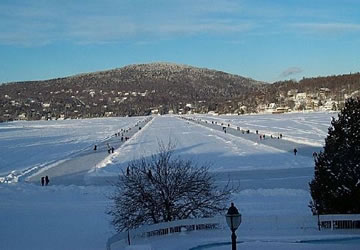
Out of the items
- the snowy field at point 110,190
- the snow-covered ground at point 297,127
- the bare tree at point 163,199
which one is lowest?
the snowy field at point 110,190

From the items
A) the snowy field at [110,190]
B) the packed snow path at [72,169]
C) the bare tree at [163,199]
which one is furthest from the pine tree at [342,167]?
the packed snow path at [72,169]

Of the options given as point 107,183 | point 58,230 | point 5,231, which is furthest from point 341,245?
point 107,183

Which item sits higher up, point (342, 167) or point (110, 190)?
point (342, 167)

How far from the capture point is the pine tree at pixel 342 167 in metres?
13.3

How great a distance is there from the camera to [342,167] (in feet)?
43.8

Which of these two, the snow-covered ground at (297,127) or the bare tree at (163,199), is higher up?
the bare tree at (163,199)

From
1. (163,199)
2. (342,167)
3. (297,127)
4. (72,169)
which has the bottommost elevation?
(72,169)

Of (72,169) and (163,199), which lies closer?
(163,199)

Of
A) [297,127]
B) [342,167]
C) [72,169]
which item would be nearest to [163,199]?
[342,167]

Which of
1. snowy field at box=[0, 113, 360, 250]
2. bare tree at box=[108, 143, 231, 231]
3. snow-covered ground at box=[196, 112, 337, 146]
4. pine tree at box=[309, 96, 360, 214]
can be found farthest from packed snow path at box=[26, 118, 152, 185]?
snow-covered ground at box=[196, 112, 337, 146]

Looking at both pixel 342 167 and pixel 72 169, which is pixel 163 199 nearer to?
pixel 342 167

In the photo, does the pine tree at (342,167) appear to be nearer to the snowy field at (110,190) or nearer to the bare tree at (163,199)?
the snowy field at (110,190)

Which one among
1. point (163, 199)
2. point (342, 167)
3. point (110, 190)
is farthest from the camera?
point (110, 190)

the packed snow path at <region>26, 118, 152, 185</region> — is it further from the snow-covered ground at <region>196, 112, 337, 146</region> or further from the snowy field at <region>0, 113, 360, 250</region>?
the snow-covered ground at <region>196, 112, 337, 146</region>
